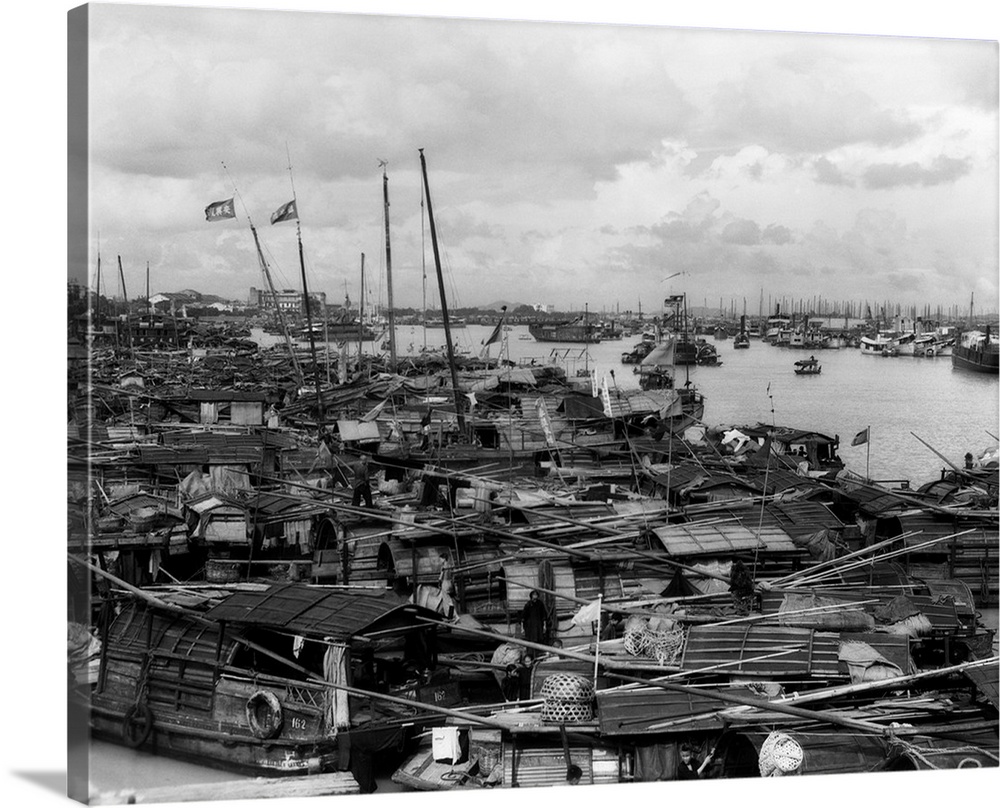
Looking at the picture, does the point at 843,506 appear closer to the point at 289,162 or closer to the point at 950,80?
the point at 950,80

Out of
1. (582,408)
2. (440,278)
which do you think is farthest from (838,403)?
(582,408)

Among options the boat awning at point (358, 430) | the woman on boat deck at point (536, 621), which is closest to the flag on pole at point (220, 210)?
the woman on boat deck at point (536, 621)

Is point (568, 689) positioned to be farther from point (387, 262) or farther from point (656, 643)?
point (387, 262)

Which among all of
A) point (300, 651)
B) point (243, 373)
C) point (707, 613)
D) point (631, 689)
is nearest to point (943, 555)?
point (707, 613)

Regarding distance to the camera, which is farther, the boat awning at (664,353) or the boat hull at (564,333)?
the boat hull at (564,333)

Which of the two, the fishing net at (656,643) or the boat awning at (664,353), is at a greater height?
the boat awning at (664,353)

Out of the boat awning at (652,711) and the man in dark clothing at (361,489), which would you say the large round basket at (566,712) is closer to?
the boat awning at (652,711)
